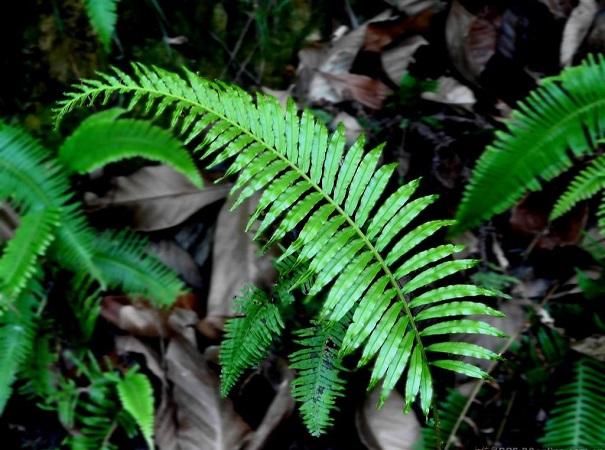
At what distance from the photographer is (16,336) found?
2631mm

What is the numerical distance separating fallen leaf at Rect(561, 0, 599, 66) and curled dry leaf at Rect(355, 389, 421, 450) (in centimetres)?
188

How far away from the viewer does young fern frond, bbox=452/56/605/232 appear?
7.32 ft

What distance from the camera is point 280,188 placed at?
4.73ft

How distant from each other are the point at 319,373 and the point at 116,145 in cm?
166

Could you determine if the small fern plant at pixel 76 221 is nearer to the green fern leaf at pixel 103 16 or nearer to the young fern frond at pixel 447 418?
the green fern leaf at pixel 103 16

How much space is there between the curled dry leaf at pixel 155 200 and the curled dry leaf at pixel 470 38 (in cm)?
143

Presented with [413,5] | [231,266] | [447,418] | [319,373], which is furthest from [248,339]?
[413,5]

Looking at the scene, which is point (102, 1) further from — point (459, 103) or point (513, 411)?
point (513, 411)

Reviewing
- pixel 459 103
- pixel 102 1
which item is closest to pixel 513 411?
pixel 459 103

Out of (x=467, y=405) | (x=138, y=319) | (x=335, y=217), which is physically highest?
(x=335, y=217)

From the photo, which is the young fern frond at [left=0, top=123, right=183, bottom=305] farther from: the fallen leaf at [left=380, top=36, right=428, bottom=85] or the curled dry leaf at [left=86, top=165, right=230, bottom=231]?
the fallen leaf at [left=380, top=36, right=428, bottom=85]

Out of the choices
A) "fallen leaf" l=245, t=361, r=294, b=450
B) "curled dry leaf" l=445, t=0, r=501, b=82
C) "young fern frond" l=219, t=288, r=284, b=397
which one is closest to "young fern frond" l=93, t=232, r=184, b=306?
"fallen leaf" l=245, t=361, r=294, b=450

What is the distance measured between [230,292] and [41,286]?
103 cm

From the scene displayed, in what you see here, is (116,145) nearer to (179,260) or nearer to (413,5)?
(179,260)
